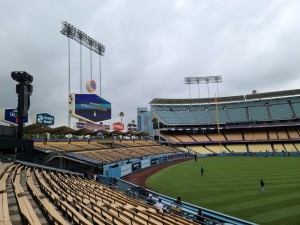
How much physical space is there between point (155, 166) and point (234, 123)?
156ft

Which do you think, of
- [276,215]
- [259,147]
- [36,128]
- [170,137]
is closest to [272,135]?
[259,147]

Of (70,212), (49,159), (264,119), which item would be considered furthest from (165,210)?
(264,119)

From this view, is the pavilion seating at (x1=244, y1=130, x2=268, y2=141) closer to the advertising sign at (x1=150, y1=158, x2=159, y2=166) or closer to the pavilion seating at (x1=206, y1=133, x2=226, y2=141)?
the pavilion seating at (x1=206, y1=133, x2=226, y2=141)

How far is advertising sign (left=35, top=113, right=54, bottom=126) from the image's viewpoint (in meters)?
37.2

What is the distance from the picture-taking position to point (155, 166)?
45.3m

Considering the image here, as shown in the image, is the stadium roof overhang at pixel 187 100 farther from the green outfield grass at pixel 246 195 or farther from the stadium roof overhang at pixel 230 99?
the green outfield grass at pixel 246 195

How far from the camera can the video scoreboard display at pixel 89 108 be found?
45.9 meters

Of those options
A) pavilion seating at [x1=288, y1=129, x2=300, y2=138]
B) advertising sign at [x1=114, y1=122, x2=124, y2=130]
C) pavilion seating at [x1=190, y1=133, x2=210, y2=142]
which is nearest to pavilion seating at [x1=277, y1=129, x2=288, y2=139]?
pavilion seating at [x1=288, y1=129, x2=300, y2=138]

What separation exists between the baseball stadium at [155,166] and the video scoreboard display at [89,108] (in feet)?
0.63

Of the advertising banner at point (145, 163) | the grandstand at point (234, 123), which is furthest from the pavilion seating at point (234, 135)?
the advertising banner at point (145, 163)

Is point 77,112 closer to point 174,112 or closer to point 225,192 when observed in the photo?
point 225,192

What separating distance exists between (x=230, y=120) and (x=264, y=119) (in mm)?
10573

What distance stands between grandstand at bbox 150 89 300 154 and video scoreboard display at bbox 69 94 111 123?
32523 mm

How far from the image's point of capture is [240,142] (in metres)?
76.9
